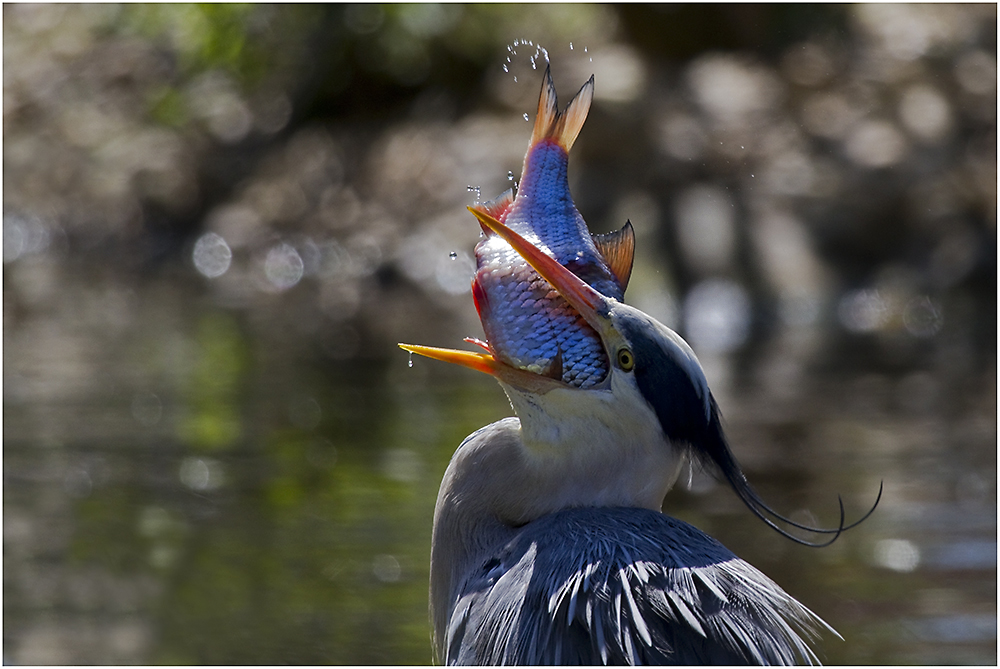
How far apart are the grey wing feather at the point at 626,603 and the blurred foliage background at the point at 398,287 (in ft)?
7.21

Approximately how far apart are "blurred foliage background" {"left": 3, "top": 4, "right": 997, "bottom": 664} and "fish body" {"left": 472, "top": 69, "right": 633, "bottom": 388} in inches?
96.3

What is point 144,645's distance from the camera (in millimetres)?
5680

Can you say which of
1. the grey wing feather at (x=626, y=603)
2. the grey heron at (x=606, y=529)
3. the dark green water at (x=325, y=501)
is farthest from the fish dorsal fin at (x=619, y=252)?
the dark green water at (x=325, y=501)

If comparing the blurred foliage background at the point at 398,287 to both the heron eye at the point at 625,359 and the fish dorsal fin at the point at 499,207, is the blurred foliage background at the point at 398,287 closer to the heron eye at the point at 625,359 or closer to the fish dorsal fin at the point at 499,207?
the fish dorsal fin at the point at 499,207

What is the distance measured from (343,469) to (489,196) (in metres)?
5.78

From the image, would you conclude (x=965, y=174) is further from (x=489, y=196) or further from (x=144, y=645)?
(x=144, y=645)

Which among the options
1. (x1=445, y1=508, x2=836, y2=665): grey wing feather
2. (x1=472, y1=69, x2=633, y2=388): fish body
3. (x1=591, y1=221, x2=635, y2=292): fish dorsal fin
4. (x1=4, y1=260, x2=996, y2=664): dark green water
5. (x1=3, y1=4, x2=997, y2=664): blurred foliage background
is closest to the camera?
(x1=445, y1=508, x2=836, y2=665): grey wing feather

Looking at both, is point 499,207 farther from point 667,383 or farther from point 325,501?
point 325,501

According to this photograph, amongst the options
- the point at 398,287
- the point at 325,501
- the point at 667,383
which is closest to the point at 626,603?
the point at 667,383

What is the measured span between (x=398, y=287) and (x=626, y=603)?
10529mm

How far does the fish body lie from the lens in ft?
11.2

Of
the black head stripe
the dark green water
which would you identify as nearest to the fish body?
the black head stripe

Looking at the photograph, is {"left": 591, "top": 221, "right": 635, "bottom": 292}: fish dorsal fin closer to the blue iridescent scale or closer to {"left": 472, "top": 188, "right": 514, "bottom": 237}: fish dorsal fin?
the blue iridescent scale

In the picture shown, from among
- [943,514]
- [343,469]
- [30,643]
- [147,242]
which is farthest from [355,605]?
[147,242]
